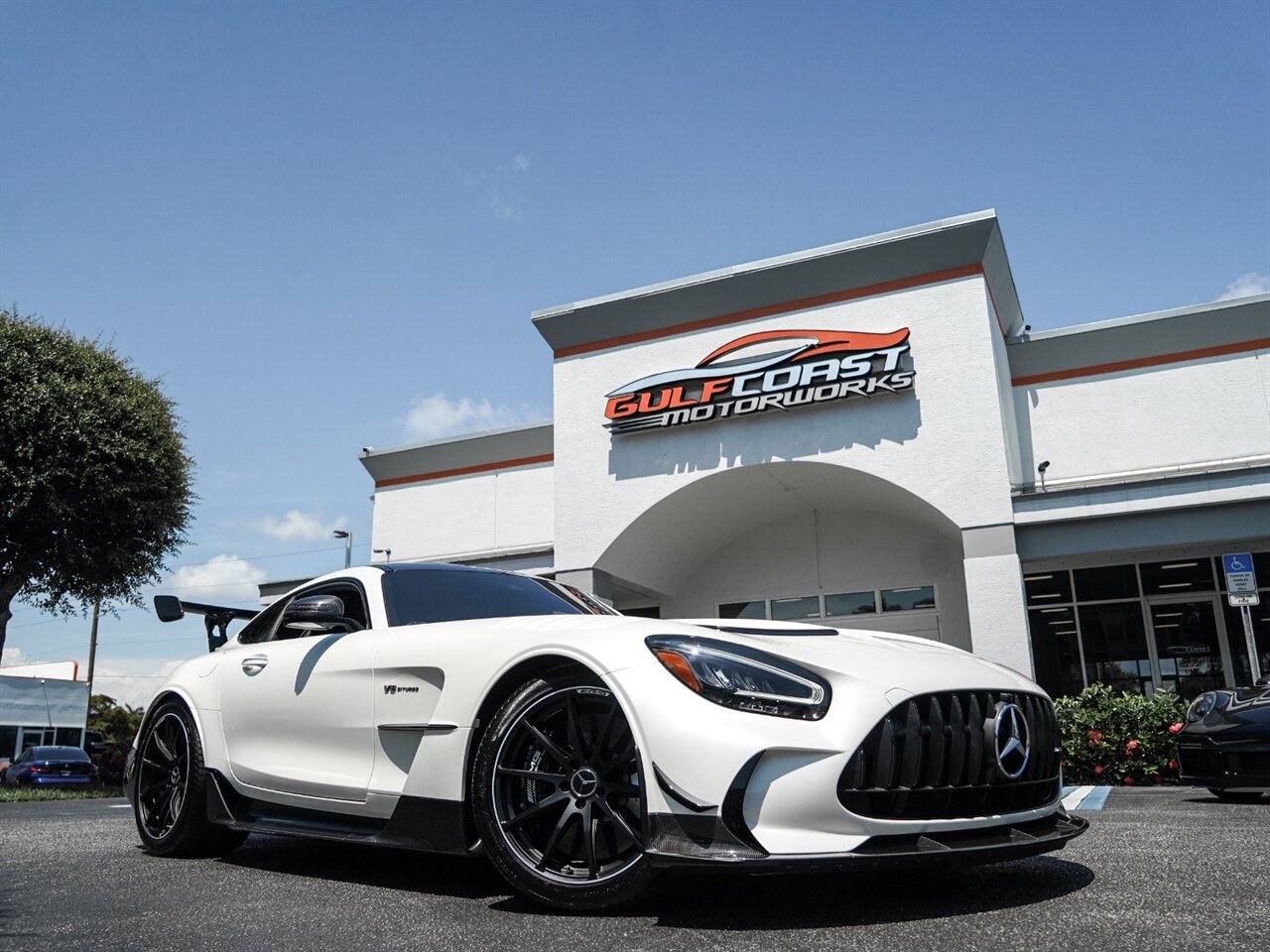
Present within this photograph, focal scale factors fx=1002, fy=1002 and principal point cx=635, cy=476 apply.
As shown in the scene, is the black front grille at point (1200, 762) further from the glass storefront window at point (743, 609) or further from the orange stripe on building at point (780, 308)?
the glass storefront window at point (743, 609)

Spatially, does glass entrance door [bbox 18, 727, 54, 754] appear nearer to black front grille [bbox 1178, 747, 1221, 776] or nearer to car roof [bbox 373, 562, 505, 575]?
car roof [bbox 373, 562, 505, 575]

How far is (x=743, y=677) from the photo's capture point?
9.68ft

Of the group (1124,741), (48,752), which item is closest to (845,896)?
(1124,741)

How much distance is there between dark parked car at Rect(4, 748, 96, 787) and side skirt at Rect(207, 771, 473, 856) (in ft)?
70.7

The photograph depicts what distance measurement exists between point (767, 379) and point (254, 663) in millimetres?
11745

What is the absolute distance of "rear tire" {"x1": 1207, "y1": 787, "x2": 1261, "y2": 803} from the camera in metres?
7.35

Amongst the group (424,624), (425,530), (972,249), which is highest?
(972,249)

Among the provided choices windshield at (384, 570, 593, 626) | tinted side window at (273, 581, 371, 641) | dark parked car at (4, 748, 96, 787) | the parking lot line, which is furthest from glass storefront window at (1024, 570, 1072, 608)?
dark parked car at (4, 748, 96, 787)

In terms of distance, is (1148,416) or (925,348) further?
(1148,416)

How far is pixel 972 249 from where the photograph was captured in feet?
47.5

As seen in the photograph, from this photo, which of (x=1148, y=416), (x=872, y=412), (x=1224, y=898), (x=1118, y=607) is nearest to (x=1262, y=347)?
(x=1148, y=416)

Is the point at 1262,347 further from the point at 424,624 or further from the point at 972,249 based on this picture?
the point at 424,624

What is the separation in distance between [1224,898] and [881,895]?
988 millimetres

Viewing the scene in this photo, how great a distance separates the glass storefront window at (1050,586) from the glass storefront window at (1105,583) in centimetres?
17
